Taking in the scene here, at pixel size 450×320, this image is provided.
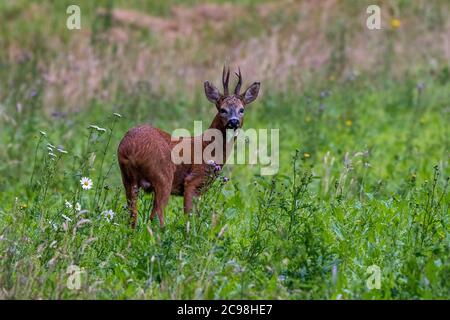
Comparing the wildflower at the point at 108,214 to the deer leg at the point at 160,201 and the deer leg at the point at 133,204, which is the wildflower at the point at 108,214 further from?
the deer leg at the point at 160,201

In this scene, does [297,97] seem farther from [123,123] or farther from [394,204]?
[394,204]

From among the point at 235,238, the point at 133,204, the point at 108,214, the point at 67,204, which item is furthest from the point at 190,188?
the point at 67,204

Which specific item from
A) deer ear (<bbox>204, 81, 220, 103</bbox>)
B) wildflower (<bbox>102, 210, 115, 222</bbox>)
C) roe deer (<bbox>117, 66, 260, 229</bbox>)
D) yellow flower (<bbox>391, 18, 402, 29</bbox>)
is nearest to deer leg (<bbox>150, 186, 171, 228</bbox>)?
roe deer (<bbox>117, 66, 260, 229</bbox>)

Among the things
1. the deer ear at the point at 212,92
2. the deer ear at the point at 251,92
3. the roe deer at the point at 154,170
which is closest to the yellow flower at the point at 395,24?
the deer ear at the point at 251,92

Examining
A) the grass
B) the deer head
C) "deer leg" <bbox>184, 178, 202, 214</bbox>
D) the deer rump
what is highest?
the deer head

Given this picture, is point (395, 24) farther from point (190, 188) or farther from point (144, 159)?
point (144, 159)

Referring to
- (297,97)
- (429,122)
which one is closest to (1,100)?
(297,97)

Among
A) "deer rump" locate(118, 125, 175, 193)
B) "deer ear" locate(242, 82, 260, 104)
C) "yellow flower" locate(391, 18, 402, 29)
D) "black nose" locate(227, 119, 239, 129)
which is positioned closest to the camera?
"deer rump" locate(118, 125, 175, 193)

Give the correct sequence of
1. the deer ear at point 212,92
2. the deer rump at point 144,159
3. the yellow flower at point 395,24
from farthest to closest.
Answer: the yellow flower at point 395,24 → the deer ear at point 212,92 → the deer rump at point 144,159

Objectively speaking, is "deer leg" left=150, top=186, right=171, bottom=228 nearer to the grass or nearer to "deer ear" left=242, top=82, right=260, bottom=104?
the grass

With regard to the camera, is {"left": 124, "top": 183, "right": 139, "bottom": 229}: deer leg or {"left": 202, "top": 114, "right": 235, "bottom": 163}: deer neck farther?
{"left": 202, "top": 114, "right": 235, "bottom": 163}: deer neck

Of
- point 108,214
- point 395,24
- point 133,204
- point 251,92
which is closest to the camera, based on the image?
point 108,214
